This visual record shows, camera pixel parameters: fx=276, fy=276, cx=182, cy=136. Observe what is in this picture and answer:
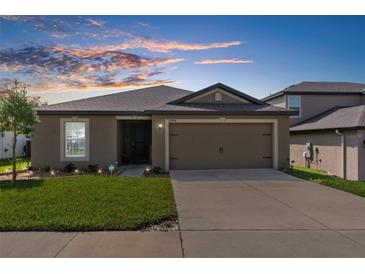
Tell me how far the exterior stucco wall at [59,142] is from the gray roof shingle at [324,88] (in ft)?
38.7

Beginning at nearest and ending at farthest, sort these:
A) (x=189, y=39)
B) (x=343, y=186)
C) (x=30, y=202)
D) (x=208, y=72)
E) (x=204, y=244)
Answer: (x=204, y=244) < (x=30, y=202) < (x=343, y=186) < (x=189, y=39) < (x=208, y=72)

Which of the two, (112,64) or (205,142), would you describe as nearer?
(205,142)

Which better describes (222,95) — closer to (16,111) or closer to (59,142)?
(59,142)

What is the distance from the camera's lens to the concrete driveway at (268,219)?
159 inches

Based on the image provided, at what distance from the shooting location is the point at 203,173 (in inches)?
442

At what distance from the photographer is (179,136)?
39.7 feet

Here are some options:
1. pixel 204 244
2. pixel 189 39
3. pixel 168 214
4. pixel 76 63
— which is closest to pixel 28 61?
pixel 76 63

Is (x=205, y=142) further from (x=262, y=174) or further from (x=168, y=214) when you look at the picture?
(x=168, y=214)

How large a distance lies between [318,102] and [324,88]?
1534mm

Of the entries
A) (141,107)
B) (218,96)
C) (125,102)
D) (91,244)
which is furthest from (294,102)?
(91,244)

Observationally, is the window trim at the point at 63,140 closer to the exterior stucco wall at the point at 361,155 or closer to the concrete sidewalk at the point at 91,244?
the concrete sidewalk at the point at 91,244

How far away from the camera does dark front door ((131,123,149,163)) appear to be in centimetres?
1479
